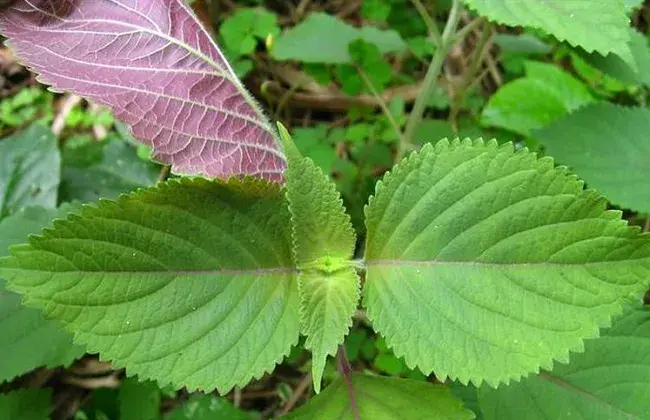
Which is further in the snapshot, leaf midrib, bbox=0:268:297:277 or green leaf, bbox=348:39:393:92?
green leaf, bbox=348:39:393:92

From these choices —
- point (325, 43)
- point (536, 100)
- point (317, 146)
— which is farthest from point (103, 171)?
point (536, 100)

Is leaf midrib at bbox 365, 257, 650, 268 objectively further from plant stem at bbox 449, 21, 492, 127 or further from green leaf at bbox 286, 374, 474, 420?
plant stem at bbox 449, 21, 492, 127

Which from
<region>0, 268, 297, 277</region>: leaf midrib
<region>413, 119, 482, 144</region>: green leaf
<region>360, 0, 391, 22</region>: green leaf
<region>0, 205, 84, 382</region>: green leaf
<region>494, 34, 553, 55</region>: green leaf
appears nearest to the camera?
<region>0, 268, 297, 277</region>: leaf midrib

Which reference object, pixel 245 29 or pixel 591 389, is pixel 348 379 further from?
pixel 245 29

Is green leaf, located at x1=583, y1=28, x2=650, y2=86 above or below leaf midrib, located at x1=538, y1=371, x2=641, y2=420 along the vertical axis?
above

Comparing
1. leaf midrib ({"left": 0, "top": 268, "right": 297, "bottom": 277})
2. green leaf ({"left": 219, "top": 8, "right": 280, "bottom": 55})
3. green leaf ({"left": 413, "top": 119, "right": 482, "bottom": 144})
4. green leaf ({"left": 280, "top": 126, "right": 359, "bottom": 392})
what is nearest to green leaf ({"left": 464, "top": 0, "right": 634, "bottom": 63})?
green leaf ({"left": 280, "top": 126, "right": 359, "bottom": 392})

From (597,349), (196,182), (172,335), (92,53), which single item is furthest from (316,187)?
(597,349)

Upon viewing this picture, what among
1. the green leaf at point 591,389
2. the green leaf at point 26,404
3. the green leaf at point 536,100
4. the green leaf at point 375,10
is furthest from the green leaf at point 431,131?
the green leaf at point 26,404

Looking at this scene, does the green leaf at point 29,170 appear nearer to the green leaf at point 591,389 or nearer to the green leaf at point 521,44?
the green leaf at point 591,389
